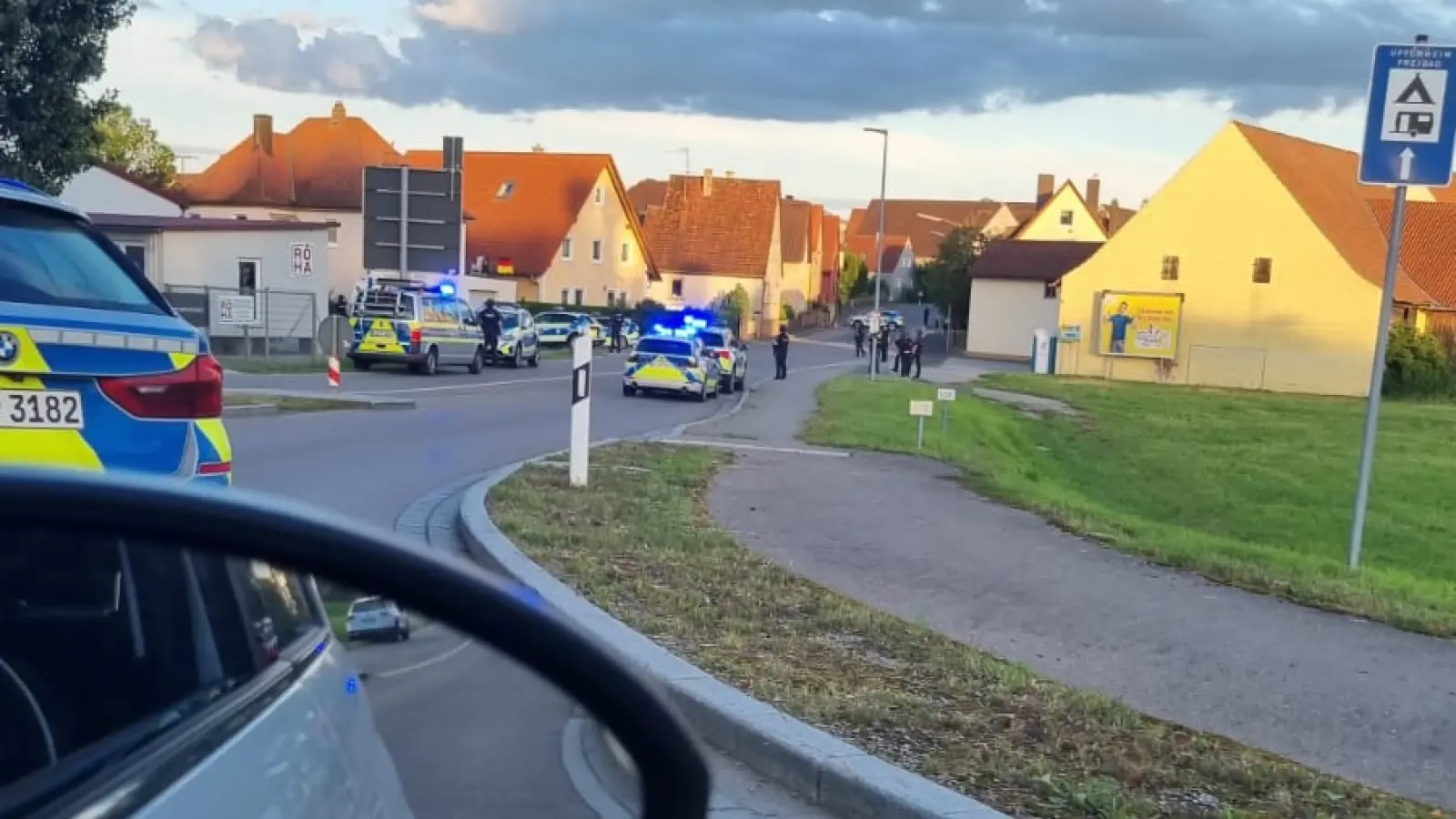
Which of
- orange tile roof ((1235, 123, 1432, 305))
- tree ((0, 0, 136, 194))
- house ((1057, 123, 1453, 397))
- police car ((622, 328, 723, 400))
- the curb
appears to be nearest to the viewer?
the curb

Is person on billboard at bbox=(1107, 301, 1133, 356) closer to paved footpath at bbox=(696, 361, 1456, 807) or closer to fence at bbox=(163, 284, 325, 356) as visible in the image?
fence at bbox=(163, 284, 325, 356)

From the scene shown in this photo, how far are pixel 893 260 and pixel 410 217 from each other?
127m

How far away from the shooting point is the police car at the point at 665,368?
29.3 meters


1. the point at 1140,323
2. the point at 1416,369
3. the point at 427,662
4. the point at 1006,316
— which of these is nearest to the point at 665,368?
the point at 427,662

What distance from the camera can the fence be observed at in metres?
30.4

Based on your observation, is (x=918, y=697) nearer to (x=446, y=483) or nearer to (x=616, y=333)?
(x=446, y=483)

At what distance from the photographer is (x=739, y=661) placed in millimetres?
6586

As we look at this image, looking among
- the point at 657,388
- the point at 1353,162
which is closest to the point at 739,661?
the point at 657,388

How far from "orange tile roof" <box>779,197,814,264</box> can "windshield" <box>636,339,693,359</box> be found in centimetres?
6928

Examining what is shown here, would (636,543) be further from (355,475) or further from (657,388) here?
(657,388)

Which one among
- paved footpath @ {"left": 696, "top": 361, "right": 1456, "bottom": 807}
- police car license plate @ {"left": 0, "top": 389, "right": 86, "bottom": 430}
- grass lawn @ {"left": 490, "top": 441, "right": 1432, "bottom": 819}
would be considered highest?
police car license plate @ {"left": 0, "top": 389, "right": 86, "bottom": 430}

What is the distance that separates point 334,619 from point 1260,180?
176ft

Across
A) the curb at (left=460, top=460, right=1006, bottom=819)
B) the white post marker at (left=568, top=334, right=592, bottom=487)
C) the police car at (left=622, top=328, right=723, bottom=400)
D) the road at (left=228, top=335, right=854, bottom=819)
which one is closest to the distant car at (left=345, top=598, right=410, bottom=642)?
the road at (left=228, top=335, right=854, bottom=819)

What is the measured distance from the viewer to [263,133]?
2387 inches
